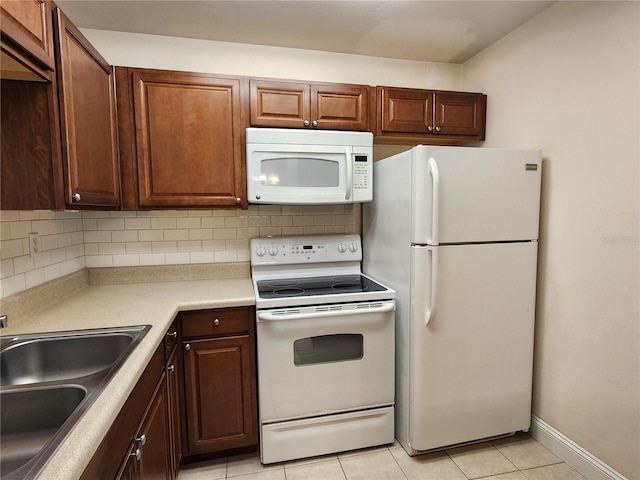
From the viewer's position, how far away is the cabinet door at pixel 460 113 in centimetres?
233

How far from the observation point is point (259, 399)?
1.89m

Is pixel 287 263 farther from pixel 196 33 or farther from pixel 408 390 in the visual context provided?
pixel 196 33

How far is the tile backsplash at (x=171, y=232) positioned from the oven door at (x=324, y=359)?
77 cm

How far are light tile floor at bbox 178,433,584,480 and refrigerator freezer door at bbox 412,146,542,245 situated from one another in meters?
1.19

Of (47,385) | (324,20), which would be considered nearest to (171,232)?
(47,385)

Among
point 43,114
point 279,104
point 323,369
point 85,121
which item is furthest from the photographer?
point 279,104

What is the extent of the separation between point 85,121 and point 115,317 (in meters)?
0.85

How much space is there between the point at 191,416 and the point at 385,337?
1093 mm

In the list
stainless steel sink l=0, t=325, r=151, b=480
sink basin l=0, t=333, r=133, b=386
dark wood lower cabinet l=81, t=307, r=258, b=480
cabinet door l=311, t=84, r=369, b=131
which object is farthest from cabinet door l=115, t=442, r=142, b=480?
cabinet door l=311, t=84, r=369, b=131

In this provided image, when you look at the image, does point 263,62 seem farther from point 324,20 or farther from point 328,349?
point 328,349

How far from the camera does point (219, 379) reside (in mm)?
1872

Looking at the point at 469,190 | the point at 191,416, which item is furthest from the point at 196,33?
the point at 191,416

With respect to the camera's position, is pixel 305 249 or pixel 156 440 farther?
pixel 305 249

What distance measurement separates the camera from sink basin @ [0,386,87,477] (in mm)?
963
